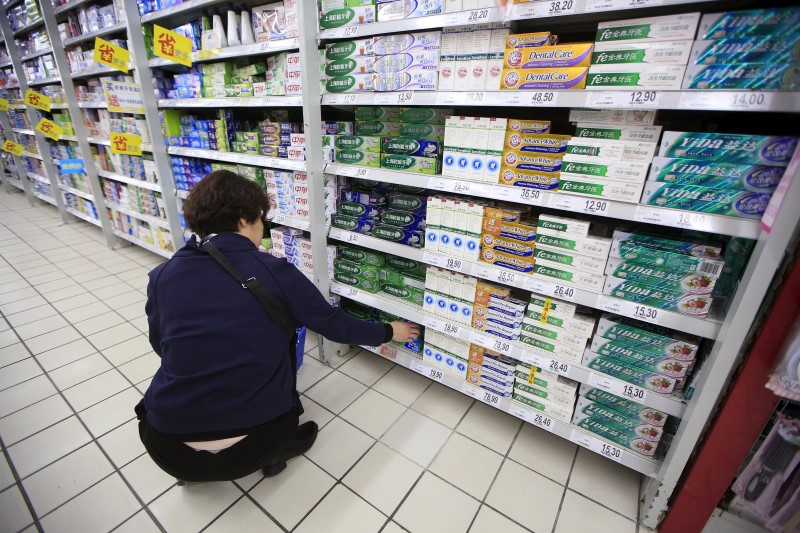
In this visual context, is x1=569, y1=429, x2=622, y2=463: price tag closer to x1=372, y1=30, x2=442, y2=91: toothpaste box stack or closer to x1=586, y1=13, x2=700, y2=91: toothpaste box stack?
x1=586, y1=13, x2=700, y2=91: toothpaste box stack

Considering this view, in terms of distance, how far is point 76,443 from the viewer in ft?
5.95

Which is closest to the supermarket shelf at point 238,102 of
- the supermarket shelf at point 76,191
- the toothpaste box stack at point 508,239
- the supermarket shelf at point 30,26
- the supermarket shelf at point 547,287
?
the supermarket shelf at point 547,287

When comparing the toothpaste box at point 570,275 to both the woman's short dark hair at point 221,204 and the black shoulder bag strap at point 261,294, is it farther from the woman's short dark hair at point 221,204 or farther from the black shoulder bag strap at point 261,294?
the woman's short dark hair at point 221,204

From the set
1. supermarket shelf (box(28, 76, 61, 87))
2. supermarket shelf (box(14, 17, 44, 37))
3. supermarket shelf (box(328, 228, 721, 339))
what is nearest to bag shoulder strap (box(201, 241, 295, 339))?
supermarket shelf (box(328, 228, 721, 339))

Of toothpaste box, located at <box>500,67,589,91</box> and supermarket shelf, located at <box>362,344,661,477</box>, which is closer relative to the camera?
toothpaste box, located at <box>500,67,589,91</box>

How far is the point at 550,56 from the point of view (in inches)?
52.1

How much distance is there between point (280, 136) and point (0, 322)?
2862 millimetres

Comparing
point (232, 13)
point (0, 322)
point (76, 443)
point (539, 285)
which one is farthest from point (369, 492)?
point (0, 322)

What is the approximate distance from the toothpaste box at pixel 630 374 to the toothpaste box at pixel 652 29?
3.89 ft

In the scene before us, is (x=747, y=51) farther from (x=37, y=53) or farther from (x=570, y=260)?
(x=37, y=53)

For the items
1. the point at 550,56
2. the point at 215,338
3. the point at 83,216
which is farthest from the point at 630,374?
the point at 83,216

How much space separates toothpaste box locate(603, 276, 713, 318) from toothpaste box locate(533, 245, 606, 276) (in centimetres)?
6

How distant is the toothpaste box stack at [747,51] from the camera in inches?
38.5

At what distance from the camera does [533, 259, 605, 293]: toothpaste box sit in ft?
4.74
